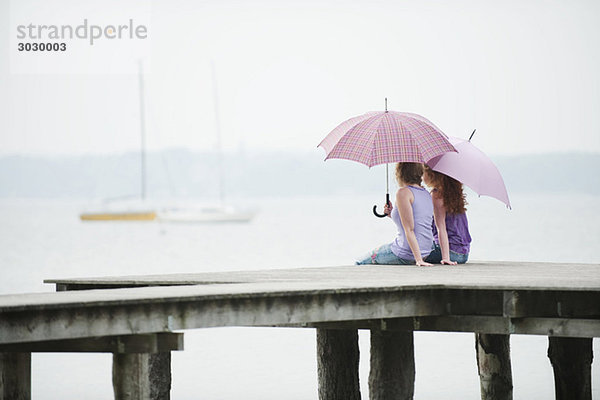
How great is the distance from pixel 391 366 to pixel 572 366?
67.7 inches

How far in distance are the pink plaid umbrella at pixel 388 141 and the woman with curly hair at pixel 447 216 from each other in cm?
37

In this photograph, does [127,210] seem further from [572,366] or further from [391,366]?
[391,366]

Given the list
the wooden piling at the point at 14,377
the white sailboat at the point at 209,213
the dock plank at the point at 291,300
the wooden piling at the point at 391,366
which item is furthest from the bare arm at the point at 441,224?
the white sailboat at the point at 209,213

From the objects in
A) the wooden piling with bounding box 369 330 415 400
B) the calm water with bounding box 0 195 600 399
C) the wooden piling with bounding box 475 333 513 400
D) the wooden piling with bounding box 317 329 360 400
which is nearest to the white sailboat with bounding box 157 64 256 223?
the calm water with bounding box 0 195 600 399

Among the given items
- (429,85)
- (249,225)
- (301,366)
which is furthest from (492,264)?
(249,225)

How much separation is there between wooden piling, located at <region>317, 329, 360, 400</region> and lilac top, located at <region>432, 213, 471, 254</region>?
4.03 ft

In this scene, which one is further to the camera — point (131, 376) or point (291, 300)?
point (291, 300)

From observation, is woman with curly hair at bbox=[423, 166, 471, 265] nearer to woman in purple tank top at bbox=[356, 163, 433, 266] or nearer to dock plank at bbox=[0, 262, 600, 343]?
woman in purple tank top at bbox=[356, 163, 433, 266]

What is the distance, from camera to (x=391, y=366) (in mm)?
9383

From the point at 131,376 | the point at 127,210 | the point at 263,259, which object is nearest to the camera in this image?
the point at 131,376

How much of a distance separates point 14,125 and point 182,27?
1154 cm

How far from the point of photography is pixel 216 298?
739cm

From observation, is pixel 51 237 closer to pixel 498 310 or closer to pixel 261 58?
pixel 261 58

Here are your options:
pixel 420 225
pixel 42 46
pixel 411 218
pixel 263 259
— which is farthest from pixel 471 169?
pixel 42 46
